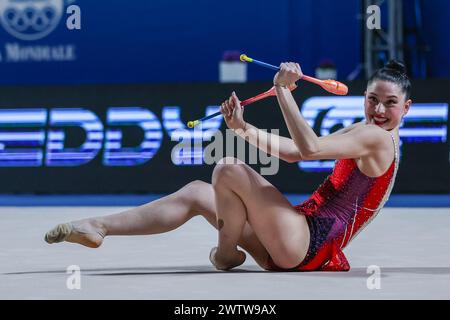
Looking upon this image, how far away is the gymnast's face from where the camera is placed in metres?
4.51

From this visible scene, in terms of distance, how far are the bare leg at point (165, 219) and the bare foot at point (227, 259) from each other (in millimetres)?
56

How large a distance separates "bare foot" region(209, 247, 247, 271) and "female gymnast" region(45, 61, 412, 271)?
33 millimetres

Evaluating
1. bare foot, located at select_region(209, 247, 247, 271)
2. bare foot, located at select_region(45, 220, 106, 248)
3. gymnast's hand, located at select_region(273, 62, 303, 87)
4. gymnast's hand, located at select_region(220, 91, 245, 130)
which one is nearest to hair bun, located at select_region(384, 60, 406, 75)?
gymnast's hand, located at select_region(273, 62, 303, 87)

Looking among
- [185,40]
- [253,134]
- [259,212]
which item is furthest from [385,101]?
[185,40]

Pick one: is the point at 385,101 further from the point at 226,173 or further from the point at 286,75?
the point at 226,173

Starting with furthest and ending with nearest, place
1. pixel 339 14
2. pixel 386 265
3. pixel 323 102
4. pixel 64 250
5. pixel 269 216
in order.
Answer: pixel 339 14
pixel 323 102
pixel 64 250
pixel 386 265
pixel 269 216

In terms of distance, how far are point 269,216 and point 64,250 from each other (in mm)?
1817

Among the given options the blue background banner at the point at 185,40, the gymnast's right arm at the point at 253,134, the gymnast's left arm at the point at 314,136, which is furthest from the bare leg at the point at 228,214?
the blue background banner at the point at 185,40

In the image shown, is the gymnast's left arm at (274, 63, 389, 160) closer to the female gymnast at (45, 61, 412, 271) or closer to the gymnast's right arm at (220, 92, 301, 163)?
the female gymnast at (45, 61, 412, 271)

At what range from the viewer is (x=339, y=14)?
42.8 ft

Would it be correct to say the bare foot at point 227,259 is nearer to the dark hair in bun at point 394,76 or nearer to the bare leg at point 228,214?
the bare leg at point 228,214

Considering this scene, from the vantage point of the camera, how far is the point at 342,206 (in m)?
4.60
